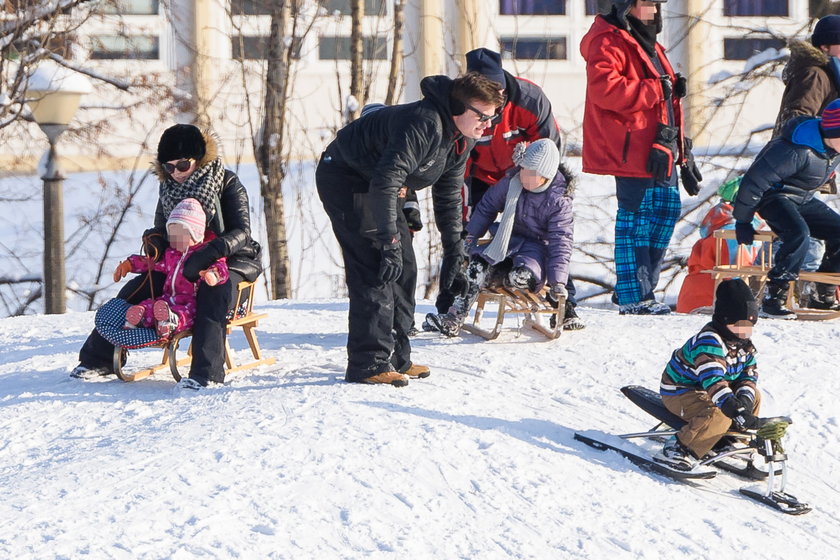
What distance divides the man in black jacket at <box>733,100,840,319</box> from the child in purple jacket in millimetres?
1437

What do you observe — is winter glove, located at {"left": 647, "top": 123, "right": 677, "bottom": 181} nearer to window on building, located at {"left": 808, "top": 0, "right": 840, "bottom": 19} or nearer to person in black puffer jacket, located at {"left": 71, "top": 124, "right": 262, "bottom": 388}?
person in black puffer jacket, located at {"left": 71, "top": 124, "right": 262, "bottom": 388}

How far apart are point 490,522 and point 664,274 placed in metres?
12.4

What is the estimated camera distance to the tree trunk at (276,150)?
11680 mm

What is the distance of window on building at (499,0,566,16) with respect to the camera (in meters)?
19.5

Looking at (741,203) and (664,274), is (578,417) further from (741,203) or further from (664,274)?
(664,274)

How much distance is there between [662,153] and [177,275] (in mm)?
3171

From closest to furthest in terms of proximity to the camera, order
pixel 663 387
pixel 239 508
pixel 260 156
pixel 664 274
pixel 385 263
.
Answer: pixel 239 508 → pixel 663 387 → pixel 385 263 → pixel 260 156 → pixel 664 274

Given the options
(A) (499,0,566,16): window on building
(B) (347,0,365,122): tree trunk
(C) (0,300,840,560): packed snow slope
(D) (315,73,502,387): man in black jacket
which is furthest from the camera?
(A) (499,0,566,16): window on building

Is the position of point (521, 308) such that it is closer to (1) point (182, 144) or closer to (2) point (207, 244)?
(2) point (207, 244)

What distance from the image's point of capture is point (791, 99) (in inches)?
291

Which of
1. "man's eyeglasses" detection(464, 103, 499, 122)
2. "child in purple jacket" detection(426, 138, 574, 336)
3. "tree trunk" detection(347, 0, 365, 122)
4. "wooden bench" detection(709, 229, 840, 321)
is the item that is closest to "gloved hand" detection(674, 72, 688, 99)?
"wooden bench" detection(709, 229, 840, 321)

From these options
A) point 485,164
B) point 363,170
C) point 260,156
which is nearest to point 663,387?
point 363,170

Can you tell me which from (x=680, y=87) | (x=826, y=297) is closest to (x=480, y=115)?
(x=680, y=87)

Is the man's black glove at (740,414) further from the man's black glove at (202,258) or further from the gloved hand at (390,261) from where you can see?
the man's black glove at (202,258)
